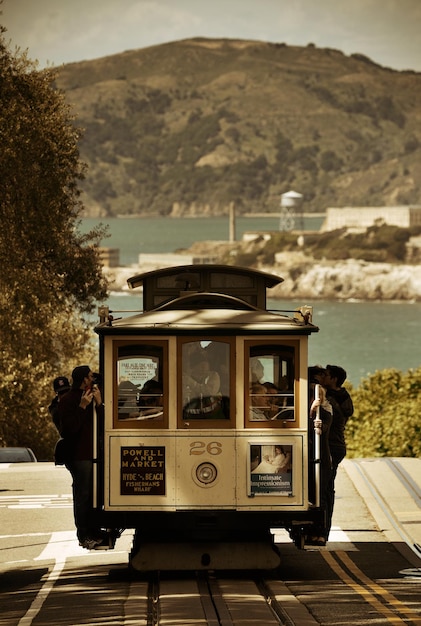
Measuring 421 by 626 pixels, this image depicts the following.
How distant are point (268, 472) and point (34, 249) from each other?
2183 cm

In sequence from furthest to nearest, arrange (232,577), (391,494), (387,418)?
(387,418), (391,494), (232,577)

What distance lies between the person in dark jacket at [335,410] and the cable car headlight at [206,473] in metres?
1.56

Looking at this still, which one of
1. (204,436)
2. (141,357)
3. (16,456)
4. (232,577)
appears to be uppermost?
(141,357)

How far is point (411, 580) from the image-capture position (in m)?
13.5

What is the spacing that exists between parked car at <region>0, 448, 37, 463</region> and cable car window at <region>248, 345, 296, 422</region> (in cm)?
1442

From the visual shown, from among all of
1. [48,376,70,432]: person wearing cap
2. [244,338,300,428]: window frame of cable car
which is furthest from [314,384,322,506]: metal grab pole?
[48,376,70,432]: person wearing cap

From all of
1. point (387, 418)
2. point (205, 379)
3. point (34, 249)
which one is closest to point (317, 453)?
point (205, 379)

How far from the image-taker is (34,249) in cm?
3391

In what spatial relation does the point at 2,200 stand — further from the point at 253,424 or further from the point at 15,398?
the point at 253,424

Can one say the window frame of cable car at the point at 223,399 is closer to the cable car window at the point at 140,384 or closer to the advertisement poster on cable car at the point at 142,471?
the cable car window at the point at 140,384

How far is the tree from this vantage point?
32344 millimetres

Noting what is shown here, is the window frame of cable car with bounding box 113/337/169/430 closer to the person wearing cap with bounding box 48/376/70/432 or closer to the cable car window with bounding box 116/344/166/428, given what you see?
the cable car window with bounding box 116/344/166/428

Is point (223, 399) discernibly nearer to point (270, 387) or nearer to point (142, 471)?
point (270, 387)

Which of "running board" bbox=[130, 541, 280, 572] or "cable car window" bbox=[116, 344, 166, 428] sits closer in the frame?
"cable car window" bbox=[116, 344, 166, 428]
